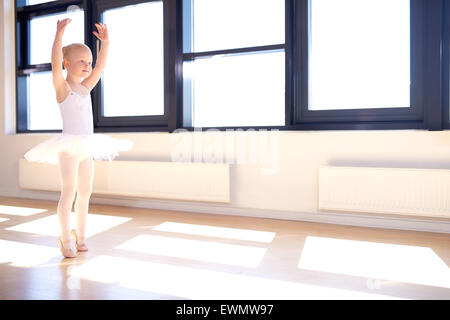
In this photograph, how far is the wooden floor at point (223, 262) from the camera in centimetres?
156

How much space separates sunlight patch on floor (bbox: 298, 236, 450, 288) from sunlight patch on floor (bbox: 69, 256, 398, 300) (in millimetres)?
288

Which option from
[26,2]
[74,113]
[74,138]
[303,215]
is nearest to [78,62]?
[74,113]

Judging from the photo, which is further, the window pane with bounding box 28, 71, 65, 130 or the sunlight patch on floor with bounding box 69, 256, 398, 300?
the window pane with bounding box 28, 71, 65, 130

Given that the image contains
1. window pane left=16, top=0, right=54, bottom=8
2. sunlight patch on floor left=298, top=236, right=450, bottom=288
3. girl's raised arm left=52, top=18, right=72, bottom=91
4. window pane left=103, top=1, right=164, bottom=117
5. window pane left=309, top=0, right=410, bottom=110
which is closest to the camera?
sunlight patch on floor left=298, top=236, right=450, bottom=288

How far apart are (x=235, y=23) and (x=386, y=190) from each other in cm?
182

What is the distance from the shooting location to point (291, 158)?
305cm

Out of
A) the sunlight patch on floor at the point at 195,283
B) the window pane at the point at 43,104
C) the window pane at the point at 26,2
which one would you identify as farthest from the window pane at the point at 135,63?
the sunlight patch on floor at the point at 195,283

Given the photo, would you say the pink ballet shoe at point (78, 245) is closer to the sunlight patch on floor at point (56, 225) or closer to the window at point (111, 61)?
the sunlight patch on floor at point (56, 225)

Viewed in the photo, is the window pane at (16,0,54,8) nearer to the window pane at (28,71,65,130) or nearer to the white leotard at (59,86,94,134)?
the window pane at (28,71,65,130)

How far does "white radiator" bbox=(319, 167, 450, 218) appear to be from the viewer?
2.51 metres

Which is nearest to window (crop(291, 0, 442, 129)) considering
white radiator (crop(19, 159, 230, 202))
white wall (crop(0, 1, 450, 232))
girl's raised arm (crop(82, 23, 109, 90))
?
white wall (crop(0, 1, 450, 232))
